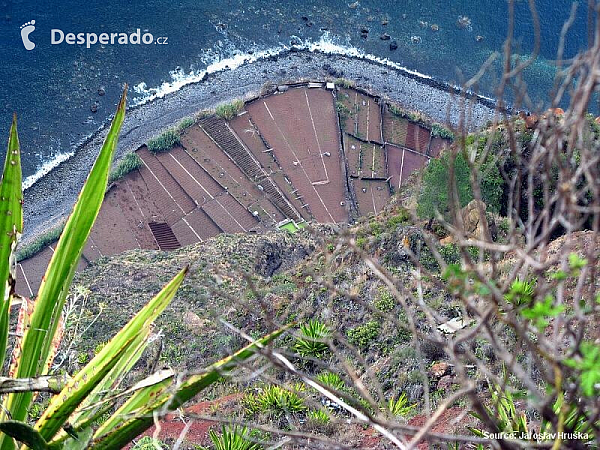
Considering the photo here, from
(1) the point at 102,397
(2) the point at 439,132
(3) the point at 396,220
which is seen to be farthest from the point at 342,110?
(1) the point at 102,397

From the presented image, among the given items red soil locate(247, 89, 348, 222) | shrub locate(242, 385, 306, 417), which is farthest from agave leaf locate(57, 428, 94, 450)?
red soil locate(247, 89, 348, 222)

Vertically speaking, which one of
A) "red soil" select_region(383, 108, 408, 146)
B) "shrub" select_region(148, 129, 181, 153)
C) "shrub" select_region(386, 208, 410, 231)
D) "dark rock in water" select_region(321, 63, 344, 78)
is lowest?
"shrub" select_region(386, 208, 410, 231)

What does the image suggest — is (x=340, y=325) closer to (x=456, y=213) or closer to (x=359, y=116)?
(x=456, y=213)

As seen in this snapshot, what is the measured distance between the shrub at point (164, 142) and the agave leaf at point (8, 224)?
22.3 metres

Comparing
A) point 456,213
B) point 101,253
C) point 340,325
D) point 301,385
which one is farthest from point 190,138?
point 456,213

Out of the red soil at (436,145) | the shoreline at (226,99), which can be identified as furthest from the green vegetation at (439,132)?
the shoreline at (226,99)

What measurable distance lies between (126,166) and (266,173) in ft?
16.0

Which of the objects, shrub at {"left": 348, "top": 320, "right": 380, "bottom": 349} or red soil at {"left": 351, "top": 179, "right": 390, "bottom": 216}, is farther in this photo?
red soil at {"left": 351, "top": 179, "right": 390, "bottom": 216}

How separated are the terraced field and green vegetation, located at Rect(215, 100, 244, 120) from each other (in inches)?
7.5

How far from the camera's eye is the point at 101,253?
2259 centimetres

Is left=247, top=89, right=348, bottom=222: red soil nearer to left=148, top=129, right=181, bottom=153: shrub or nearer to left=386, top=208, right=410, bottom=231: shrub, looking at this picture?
left=148, top=129, right=181, bottom=153: shrub

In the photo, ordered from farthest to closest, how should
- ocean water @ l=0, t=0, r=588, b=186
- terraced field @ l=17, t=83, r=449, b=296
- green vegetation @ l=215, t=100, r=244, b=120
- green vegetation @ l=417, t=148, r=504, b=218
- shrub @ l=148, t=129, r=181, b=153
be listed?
1. ocean water @ l=0, t=0, r=588, b=186
2. green vegetation @ l=215, t=100, r=244, b=120
3. shrub @ l=148, t=129, r=181, b=153
4. terraced field @ l=17, t=83, r=449, b=296
5. green vegetation @ l=417, t=148, r=504, b=218

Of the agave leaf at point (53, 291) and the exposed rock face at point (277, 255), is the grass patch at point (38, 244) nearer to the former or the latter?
the exposed rock face at point (277, 255)

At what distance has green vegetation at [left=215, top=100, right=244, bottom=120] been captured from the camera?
26.6m
